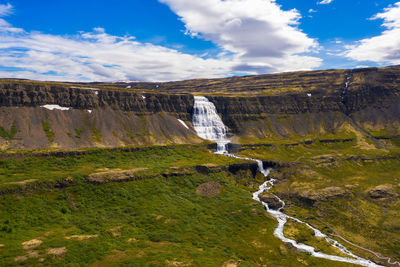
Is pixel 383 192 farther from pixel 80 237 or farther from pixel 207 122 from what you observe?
→ pixel 80 237

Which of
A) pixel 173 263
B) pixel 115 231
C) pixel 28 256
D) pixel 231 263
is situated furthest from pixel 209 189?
pixel 28 256

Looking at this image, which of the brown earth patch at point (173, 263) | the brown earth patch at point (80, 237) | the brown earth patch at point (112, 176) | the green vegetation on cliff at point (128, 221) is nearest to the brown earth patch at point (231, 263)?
the green vegetation on cliff at point (128, 221)

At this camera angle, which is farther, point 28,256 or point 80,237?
point 80,237

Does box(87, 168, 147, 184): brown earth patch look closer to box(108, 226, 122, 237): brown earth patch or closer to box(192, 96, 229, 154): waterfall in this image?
box(108, 226, 122, 237): brown earth patch

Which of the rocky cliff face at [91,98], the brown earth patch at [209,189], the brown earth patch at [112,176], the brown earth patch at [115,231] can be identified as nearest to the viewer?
the brown earth patch at [115,231]

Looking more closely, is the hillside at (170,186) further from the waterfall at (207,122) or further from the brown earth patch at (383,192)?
the waterfall at (207,122)

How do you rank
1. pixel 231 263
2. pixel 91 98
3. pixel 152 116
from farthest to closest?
pixel 152 116
pixel 91 98
pixel 231 263

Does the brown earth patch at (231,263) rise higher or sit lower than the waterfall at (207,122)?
lower

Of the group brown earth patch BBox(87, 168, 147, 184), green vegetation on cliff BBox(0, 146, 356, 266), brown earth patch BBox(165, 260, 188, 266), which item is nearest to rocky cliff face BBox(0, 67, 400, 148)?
green vegetation on cliff BBox(0, 146, 356, 266)
